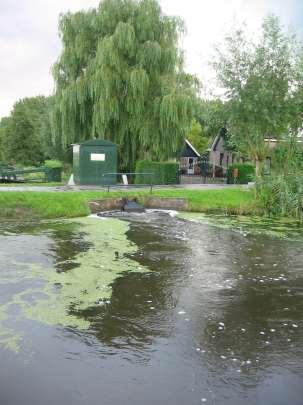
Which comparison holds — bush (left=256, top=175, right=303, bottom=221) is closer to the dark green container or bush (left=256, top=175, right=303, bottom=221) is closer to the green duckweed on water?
the green duckweed on water

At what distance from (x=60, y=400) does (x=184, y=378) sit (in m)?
1.80

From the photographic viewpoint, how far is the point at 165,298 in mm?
10477

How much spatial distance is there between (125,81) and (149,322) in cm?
2600

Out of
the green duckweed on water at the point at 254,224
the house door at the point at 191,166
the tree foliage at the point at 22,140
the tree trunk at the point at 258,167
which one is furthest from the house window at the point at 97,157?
the tree foliage at the point at 22,140

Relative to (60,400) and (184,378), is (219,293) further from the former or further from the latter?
(60,400)

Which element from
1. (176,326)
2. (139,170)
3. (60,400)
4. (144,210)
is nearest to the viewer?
(60,400)

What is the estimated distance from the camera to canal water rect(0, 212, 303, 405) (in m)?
6.63

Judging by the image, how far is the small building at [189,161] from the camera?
49928 mm

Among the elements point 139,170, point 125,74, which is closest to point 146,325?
point 139,170

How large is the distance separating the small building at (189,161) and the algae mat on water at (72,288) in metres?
33.9

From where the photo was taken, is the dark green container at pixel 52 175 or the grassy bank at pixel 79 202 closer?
the grassy bank at pixel 79 202

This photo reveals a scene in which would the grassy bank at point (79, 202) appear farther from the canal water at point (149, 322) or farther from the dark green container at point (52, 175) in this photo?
the dark green container at point (52, 175)

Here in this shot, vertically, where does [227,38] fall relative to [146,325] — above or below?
above

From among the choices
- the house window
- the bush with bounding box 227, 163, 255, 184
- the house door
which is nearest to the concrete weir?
the house window
